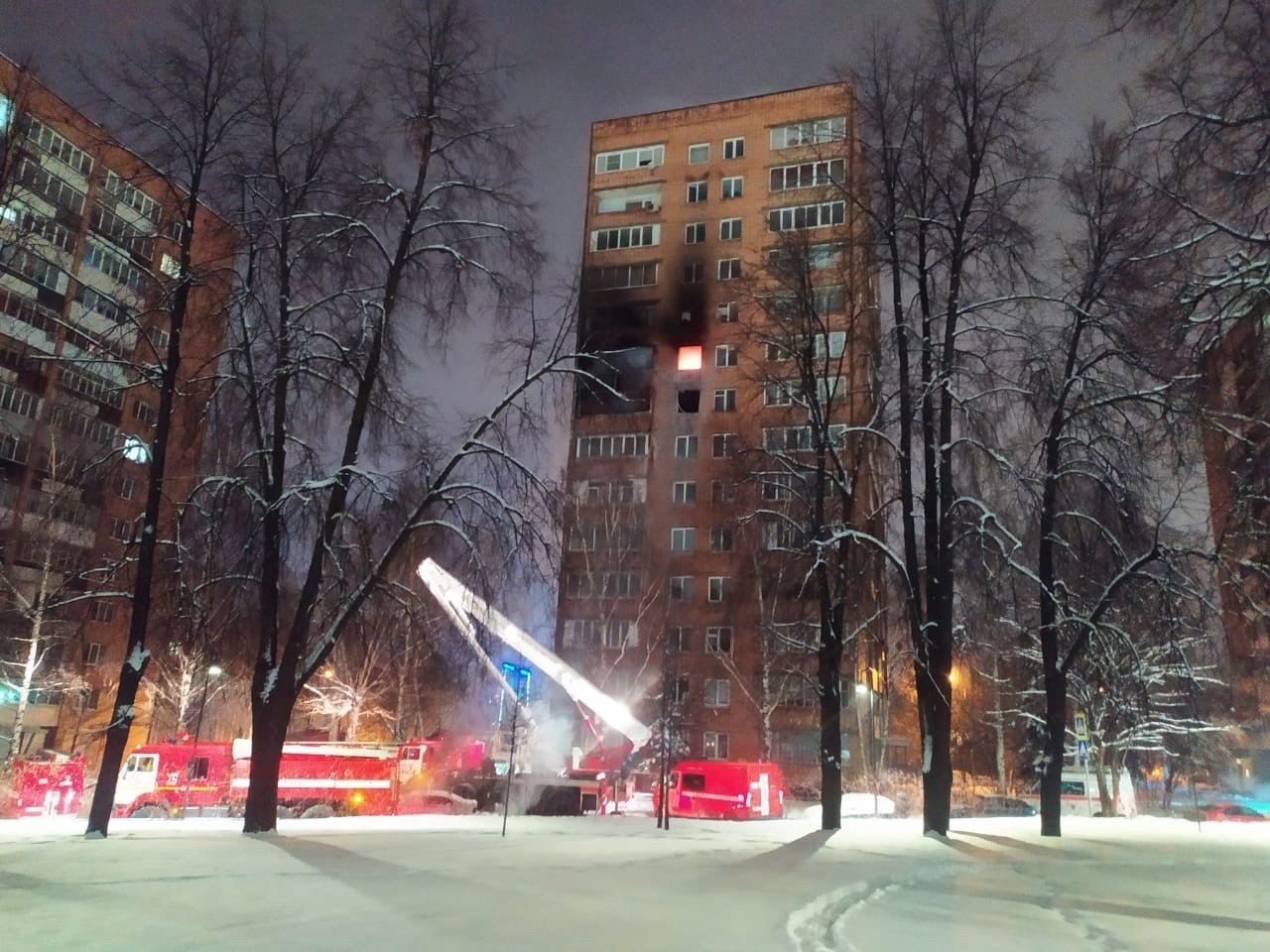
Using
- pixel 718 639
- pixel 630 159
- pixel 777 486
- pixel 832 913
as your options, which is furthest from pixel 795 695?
pixel 630 159

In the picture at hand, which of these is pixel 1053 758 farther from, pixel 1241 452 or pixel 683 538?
pixel 683 538

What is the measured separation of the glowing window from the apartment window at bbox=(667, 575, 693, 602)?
1125 centimetres

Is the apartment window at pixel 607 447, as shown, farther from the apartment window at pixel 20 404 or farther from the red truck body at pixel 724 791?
the apartment window at pixel 20 404

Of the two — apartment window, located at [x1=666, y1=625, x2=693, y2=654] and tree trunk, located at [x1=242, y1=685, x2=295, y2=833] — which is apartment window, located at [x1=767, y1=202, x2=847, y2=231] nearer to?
tree trunk, located at [x1=242, y1=685, x2=295, y2=833]

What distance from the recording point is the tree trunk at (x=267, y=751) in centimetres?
1348

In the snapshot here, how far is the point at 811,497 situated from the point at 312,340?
36.7 ft

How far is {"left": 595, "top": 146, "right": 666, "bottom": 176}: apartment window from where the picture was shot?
59.9 meters

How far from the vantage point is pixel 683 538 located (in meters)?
50.4

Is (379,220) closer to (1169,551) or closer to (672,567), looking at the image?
(1169,551)

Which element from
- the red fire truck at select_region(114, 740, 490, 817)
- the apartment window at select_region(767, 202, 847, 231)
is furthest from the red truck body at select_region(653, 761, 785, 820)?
the apartment window at select_region(767, 202, 847, 231)

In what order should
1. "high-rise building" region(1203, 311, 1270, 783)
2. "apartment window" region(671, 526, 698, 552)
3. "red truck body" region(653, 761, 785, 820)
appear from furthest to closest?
"apartment window" region(671, 526, 698, 552) < "red truck body" region(653, 761, 785, 820) < "high-rise building" region(1203, 311, 1270, 783)

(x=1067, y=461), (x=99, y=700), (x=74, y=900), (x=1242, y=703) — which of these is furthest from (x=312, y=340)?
(x=1242, y=703)

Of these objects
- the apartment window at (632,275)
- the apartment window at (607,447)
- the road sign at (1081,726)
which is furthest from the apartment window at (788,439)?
the apartment window at (632,275)

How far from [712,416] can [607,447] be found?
246 inches
